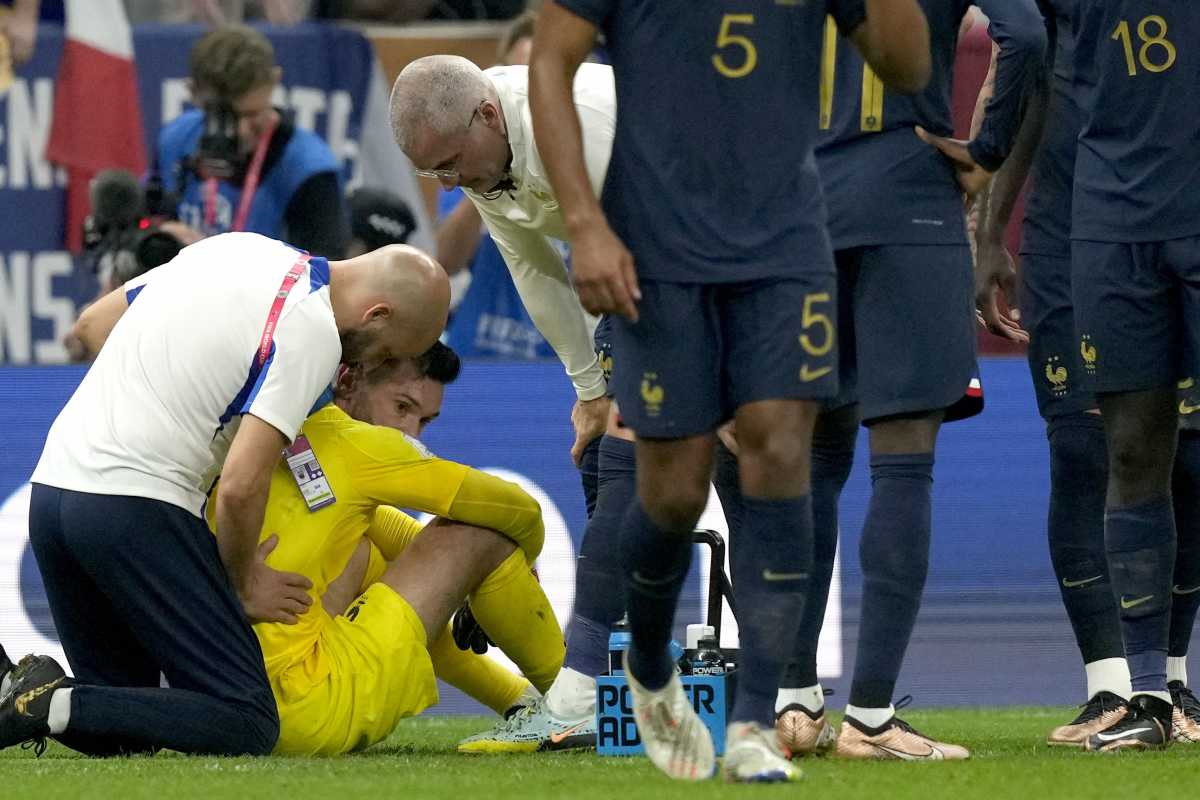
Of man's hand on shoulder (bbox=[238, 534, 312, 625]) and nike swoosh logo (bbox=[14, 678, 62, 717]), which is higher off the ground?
man's hand on shoulder (bbox=[238, 534, 312, 625])

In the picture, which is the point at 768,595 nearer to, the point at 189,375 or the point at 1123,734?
the point at 1123,734

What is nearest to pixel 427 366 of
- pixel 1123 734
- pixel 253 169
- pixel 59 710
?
pixel 59 710

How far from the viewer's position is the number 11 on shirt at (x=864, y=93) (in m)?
4.69

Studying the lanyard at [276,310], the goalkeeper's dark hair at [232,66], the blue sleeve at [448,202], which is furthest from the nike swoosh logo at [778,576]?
the blue sleeve at [448,202]

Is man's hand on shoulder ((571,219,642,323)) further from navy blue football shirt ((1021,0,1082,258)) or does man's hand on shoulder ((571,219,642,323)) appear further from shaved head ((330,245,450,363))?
navy blue football shirt ((1021,0,1082,258))

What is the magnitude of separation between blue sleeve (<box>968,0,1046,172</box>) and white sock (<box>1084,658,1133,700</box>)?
136 cm

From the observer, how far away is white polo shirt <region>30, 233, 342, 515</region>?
15.4 ft

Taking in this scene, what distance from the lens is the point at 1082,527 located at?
534cm

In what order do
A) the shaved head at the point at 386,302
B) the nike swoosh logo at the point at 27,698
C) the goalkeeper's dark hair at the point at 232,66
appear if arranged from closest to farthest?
1. the nike swoosh logo at the point at 27,698
2. the shaved head at the point at 386,302
3. the goalkeeper's dark hair at the point at 232,66

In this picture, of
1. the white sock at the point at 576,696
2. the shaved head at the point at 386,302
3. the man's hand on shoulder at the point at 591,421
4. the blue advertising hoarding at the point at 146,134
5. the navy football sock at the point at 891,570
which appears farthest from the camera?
the blue advertising hoarding at the point at 146,134

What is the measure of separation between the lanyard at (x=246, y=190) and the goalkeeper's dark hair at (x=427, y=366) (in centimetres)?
254

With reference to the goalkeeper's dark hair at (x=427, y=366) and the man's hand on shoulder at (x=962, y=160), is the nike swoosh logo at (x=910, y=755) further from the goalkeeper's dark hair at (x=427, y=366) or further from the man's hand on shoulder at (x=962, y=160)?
the goalkeeper's dark hair at (x=427, y=366)

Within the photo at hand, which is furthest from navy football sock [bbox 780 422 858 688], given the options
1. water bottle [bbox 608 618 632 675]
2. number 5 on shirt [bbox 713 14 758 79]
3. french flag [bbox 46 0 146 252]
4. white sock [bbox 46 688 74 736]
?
french flag [bbox 46 0 146 252]

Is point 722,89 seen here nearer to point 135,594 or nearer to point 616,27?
point 616,27
